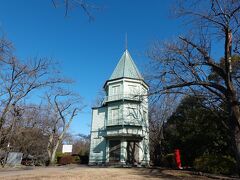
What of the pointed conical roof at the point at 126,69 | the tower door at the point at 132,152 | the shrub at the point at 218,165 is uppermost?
the pointed conical roof at the point at 126,69

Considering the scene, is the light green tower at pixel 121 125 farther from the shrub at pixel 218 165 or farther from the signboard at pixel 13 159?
the shrub at pixel 218 165

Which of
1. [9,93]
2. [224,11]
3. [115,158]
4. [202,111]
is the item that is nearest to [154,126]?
[115,158]

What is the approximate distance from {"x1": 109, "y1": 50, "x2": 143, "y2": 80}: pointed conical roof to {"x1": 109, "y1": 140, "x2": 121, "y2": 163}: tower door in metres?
9.04

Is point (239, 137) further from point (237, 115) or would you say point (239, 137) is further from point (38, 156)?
point (38, 156)

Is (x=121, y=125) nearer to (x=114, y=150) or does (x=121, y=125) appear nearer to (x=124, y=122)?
(x=124, y=122)

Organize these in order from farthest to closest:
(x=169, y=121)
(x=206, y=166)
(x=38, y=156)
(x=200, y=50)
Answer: (x=38, y=156) < (x=169, y=121) < (x=206, y=166) < (x=200, y=50)

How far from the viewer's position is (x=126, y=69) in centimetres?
3412

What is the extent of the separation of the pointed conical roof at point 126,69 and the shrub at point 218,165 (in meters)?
17.0

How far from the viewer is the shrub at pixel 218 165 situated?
16875 mm

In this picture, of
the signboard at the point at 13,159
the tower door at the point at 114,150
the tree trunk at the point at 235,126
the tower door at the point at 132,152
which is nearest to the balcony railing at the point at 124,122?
the tower door at the point at 114,150

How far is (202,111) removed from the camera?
25.0m

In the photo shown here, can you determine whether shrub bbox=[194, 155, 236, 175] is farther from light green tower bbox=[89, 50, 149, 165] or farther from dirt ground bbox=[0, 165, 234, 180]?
light green tower bbox=[89, 50, 149, 165]

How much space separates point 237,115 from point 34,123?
32.2m

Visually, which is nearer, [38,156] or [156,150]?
[156,150]
